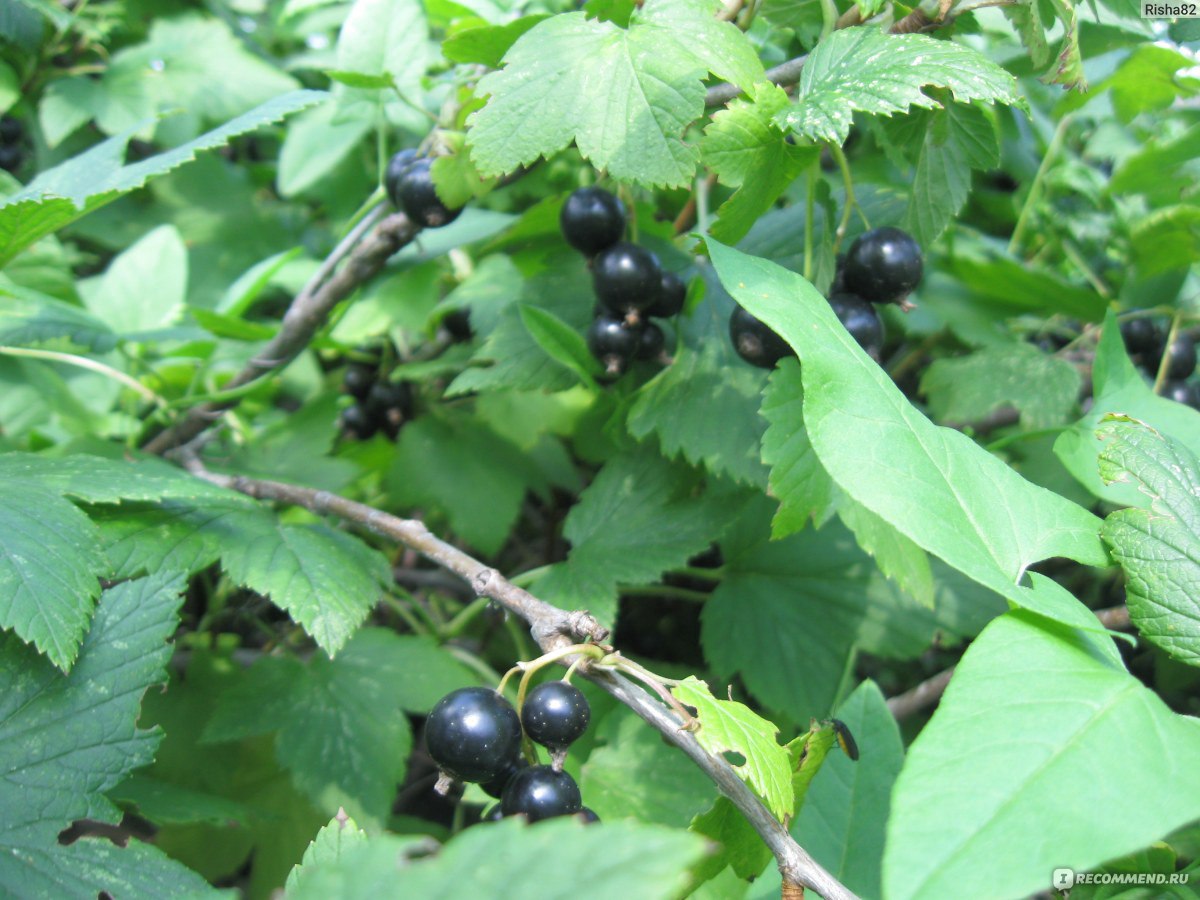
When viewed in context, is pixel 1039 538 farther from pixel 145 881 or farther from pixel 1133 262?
pixel 1133 262

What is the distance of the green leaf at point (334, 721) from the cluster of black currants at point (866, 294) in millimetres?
584

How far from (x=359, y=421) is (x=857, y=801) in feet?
3.40

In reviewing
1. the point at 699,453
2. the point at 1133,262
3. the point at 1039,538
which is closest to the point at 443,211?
the point at 699,453

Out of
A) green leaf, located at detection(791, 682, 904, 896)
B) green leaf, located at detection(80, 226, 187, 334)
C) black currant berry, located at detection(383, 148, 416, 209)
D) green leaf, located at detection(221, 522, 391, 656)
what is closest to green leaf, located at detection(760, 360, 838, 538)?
green leaf, located at detection(791, 682, 904, 896)

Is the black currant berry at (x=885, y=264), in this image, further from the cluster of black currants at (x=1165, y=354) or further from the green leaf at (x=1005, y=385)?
the cluster of black currants at (x=1165, y=354)

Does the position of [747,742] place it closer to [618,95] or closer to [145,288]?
[618,95]

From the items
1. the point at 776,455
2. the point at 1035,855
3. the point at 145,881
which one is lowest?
the point at 145,881

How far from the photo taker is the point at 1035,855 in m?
0.43

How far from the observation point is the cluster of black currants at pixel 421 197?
103cm

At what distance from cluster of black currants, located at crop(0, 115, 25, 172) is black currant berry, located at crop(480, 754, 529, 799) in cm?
182

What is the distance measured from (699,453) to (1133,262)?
0.94 metres

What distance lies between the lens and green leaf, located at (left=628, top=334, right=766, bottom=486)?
3.10 feet

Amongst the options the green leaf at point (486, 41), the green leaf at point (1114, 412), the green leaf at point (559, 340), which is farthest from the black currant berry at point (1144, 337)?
the green leaf at point (486, 41)

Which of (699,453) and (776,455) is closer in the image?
(776,455)
